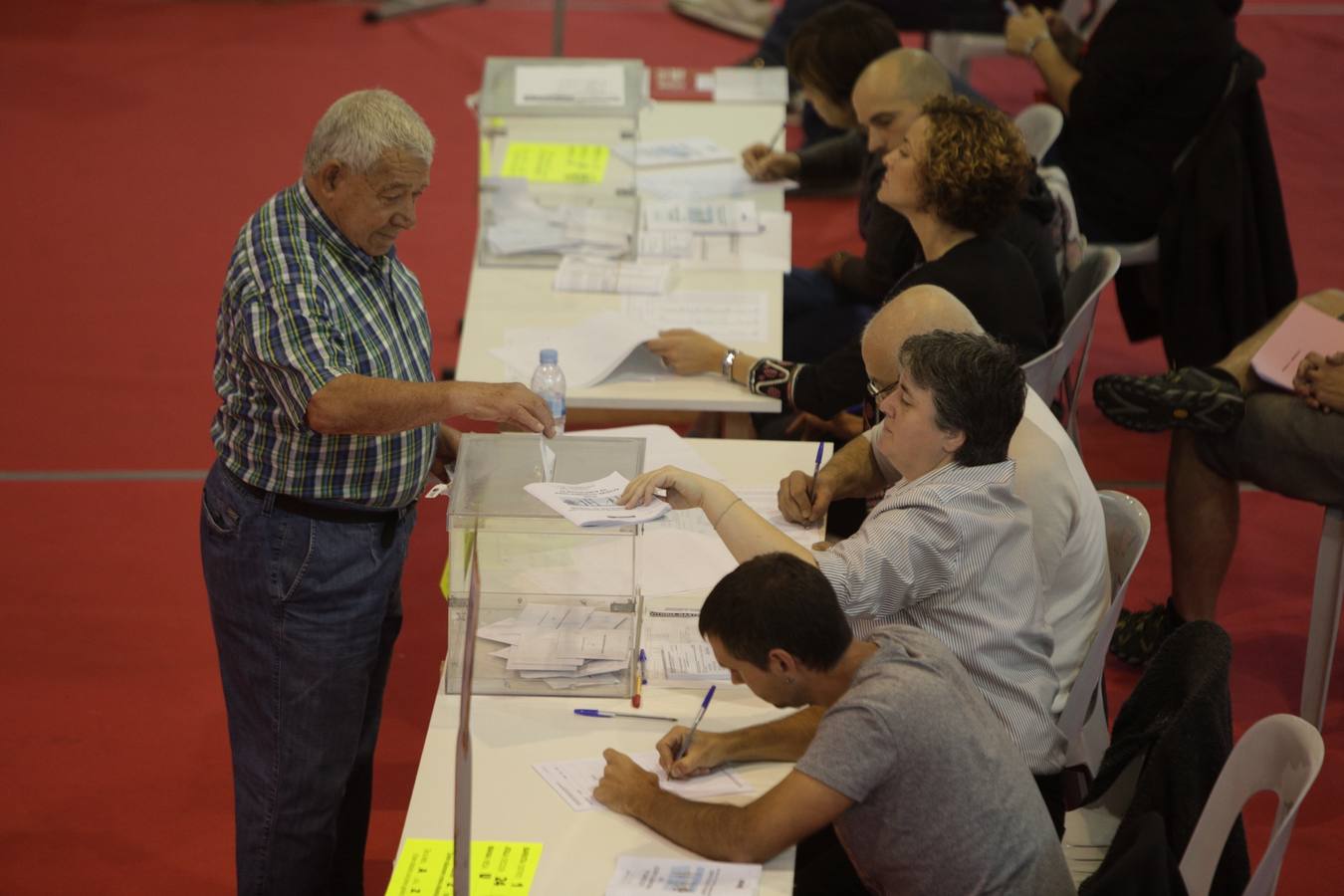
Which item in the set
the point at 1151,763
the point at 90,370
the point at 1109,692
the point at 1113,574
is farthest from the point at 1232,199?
→ the point at 90,370

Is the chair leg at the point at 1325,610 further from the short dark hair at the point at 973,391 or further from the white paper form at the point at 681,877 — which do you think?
the white paper form at the point at 681,877

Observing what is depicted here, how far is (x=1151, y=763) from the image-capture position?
2.38 meters

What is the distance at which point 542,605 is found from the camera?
267cm

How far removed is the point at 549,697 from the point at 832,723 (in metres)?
0.64

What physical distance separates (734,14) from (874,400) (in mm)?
6068

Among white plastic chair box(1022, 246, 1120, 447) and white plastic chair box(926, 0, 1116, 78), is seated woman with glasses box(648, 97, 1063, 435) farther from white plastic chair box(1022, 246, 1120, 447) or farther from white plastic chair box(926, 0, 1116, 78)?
white plastic chair box(926, 0, 1116, 78)

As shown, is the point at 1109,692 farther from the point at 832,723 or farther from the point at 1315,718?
the point at 832,723

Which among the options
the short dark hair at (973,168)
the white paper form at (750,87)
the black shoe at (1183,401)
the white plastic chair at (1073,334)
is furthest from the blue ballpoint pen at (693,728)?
the white paper form at (750,87)

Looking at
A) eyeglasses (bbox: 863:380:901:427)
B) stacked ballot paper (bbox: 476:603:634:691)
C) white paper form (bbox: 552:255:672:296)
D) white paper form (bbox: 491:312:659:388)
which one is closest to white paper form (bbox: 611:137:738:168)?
white paper form (bbox: 552:255:672:296)

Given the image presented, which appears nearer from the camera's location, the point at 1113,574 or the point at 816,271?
the point at 1113,574

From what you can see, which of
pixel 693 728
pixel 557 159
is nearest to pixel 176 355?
pixel 557 159

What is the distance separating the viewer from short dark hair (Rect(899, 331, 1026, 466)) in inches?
103

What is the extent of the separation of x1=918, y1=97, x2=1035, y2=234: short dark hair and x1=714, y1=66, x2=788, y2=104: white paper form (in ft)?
6.62

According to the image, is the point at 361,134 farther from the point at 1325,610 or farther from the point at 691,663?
the point at 1325,610
